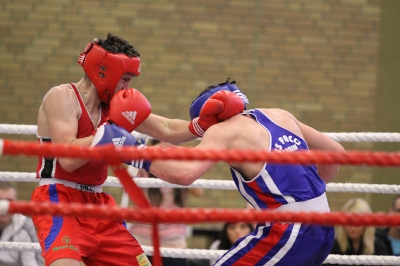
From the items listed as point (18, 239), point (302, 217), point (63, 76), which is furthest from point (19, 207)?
point (63, 76)

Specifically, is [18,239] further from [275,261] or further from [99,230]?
[275,261]

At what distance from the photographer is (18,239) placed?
3.55 metres

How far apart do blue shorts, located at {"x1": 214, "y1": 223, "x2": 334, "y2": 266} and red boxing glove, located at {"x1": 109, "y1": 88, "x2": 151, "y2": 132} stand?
2.09 feet

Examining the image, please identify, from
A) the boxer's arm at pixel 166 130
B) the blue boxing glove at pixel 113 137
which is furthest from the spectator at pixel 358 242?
the blue boxing glove at pixel 113 137

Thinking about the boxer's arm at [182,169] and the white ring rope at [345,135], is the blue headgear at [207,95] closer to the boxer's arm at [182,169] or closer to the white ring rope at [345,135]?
the boxer's arm at [182,169]

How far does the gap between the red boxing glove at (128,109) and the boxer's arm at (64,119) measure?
6.0 inches

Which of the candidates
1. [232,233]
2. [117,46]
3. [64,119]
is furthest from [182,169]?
[232,233]

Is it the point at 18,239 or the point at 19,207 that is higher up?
the point at 19,207

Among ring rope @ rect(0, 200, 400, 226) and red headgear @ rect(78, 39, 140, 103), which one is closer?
ring rope @ rect(0, 200, 400, 226)

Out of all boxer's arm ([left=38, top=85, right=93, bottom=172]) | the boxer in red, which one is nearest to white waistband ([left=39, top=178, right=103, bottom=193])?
the boxer in red

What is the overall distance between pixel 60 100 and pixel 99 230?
572 millimetres

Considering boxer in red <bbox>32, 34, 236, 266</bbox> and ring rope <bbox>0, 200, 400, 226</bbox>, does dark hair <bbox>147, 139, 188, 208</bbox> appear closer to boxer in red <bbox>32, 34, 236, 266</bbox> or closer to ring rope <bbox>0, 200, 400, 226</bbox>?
boxer in red <bbox>32, 34, 236, 266</bbox>

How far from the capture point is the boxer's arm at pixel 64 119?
2.47m

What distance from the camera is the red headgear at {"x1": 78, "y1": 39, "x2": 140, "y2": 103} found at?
2654 mm
